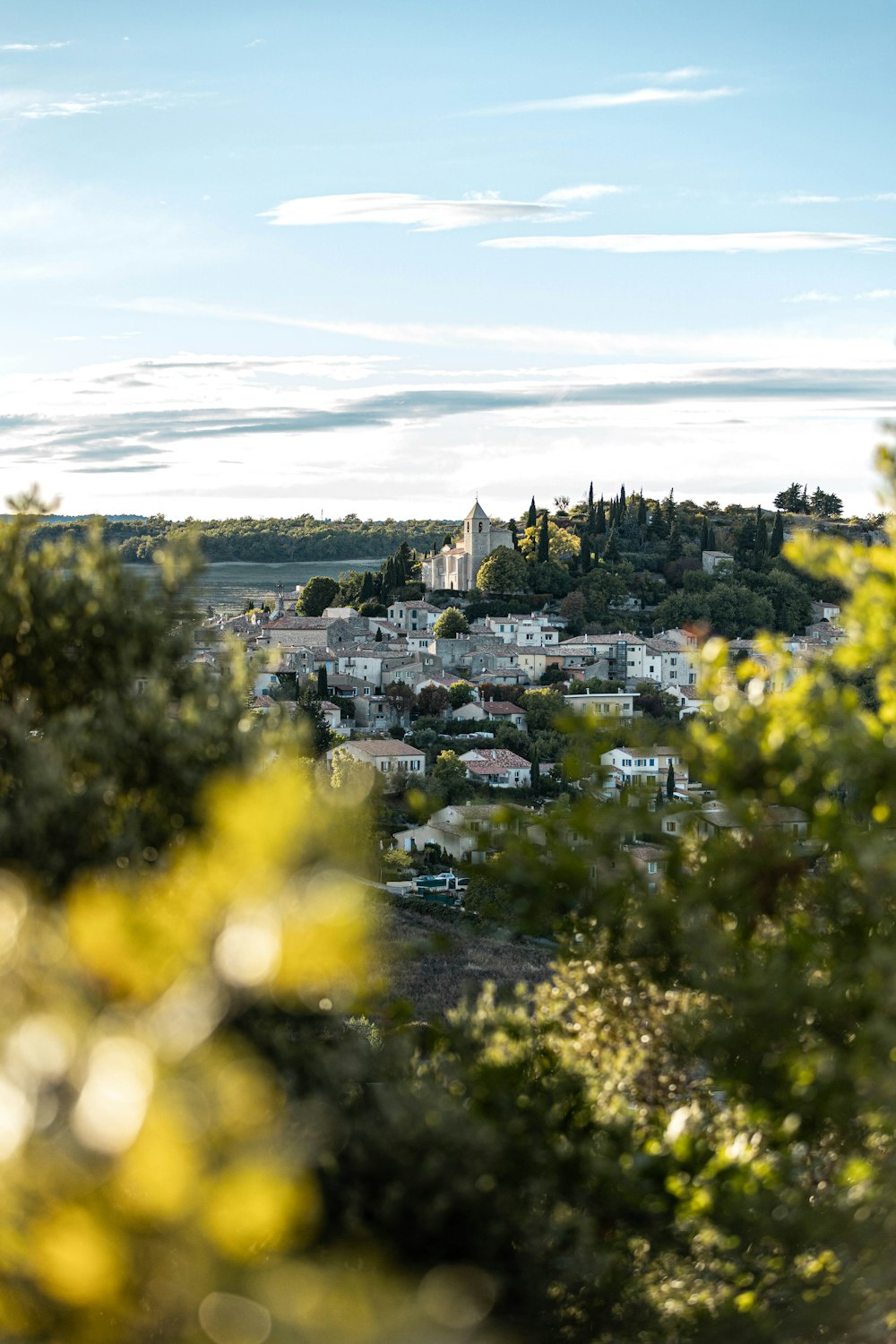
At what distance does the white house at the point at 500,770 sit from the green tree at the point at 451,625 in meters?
24.0

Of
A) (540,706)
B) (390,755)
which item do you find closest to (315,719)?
(390,755)

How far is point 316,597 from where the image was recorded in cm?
8331

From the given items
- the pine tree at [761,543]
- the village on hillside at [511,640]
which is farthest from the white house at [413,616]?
the pine tree at [761,543]

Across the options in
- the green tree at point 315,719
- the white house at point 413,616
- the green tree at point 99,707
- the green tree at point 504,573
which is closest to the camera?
the green tree at point 99,707

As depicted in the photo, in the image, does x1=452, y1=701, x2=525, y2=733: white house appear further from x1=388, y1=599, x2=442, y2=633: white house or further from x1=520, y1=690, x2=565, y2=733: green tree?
x1=388, y1=599, x2=442, y2=633: white house

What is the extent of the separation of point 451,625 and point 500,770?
26.6 metres

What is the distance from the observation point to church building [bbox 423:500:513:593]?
282 ft

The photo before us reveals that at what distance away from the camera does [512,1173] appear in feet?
14.8

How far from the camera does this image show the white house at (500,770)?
1887 inches

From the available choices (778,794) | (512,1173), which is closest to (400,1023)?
(512,1173)

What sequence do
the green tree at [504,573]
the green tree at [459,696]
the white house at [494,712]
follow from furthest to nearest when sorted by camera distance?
the green tree at [504,573]
the green tree at [459,696]
the white house at [494,712]

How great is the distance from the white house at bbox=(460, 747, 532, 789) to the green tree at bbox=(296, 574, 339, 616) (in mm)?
34568

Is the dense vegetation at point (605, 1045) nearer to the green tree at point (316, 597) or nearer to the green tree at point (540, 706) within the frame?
the green tree at point (540, 706)

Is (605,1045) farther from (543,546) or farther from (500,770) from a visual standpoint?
(543,546)
